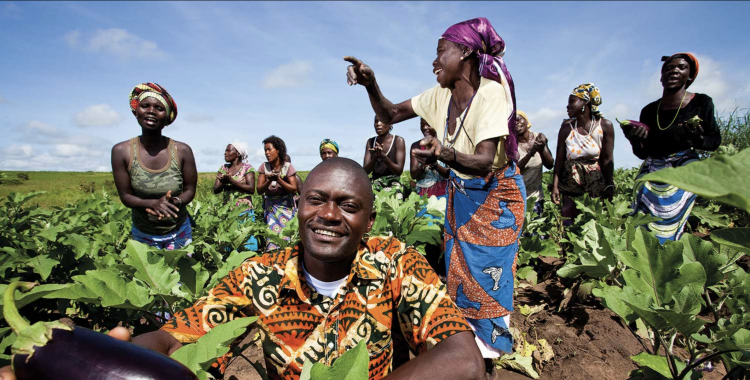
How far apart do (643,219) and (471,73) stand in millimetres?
1549

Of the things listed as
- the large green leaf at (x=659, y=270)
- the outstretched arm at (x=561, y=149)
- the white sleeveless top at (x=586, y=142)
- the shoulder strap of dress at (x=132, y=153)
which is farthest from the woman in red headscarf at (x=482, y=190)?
the outstretched arm at (x=561, y=149)

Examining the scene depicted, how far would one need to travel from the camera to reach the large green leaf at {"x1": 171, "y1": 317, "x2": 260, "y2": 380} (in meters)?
0.91

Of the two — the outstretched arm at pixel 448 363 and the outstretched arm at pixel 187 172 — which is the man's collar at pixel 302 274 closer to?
the outstretched arm at pixel 448 363

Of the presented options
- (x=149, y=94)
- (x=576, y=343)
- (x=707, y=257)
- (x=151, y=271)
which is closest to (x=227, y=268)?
(x=151, y=271)

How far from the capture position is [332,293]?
69.0 inches

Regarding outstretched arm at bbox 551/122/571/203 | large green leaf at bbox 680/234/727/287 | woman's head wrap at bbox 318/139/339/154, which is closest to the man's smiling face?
large green leaf at bbox 680/234/727/287

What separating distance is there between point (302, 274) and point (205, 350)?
799 mm

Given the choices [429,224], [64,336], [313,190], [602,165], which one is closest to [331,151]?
[429,224]

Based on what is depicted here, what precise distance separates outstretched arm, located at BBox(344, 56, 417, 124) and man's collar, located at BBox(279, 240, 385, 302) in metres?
1.54

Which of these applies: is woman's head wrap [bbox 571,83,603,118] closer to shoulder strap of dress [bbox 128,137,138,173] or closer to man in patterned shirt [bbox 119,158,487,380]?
man in patterned shirt [bbox 119,158,487,380]

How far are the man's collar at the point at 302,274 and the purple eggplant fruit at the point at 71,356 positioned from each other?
0.84m

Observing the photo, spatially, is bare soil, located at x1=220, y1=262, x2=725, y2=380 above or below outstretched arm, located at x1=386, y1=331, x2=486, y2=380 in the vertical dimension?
below

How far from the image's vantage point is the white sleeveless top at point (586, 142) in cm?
493

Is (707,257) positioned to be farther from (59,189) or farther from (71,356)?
(59,189)
